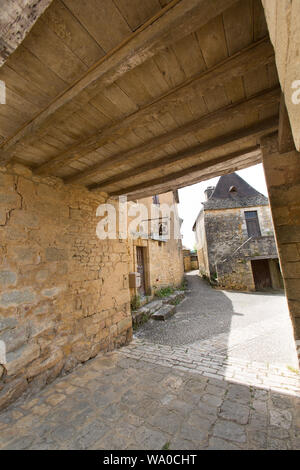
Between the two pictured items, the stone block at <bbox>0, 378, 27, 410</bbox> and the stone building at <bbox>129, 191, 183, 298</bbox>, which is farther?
the stone building at <bbox>129, 191, 183, 298</bbox>

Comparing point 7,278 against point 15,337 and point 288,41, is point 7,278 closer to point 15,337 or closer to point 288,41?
point 15,337

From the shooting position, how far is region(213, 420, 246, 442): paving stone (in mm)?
1718

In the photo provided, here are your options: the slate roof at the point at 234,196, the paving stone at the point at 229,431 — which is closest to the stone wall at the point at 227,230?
the slate roof at the point at 234,196

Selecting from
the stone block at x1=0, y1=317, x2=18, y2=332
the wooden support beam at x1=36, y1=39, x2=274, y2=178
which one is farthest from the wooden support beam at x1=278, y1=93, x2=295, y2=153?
the stone block at x1=0, y1=317, x2=18, y2=332

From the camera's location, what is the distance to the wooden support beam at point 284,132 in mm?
1632

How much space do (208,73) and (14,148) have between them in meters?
2.02

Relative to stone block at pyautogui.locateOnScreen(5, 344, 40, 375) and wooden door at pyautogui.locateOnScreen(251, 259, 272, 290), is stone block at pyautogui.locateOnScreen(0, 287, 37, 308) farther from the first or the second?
wooden door at pyautogui.locateOnScreen(251, 259, 272, 290)

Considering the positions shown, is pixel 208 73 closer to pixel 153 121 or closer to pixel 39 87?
pixel 153 121

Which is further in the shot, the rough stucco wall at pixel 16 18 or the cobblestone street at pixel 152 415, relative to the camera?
the cobblestone street at pixel 152 415

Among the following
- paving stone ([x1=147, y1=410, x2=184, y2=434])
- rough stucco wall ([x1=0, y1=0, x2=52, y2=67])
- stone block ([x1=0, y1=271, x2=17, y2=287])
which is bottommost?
paving stone ([x1=147, y1=410, x2=184, y2=434])

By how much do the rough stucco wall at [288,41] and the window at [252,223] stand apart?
1287 centimetres

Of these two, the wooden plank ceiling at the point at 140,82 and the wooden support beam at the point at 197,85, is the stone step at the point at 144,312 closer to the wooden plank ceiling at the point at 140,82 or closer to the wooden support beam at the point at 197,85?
the wooden plank ceiling at the point at 140,82

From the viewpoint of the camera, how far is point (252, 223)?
1244 cm

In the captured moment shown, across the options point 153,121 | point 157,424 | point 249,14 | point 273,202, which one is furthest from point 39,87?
point 157,424
